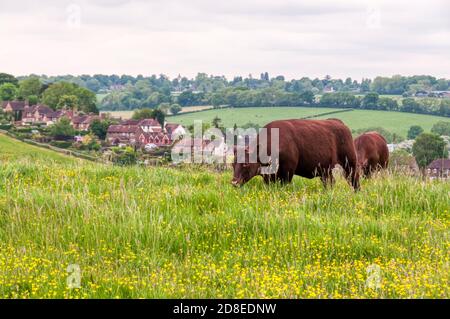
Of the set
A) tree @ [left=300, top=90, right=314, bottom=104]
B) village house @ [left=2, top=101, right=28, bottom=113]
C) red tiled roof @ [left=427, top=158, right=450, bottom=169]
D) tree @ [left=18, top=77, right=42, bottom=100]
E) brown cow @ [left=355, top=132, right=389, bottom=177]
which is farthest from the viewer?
tree @ [left=18, top=77, right=42, bottom=100]

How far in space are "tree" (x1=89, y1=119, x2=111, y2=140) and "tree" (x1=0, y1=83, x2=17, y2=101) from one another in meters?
54.5

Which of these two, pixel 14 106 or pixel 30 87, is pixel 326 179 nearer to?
pixel 14 106

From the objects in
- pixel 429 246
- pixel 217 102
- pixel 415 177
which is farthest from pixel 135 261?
pixel 217 102

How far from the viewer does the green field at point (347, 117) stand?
4350 inches

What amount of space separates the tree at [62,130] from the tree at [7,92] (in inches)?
1912

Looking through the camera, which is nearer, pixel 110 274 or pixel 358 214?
pixel 110 274

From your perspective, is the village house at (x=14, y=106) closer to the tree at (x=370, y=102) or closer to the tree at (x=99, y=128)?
the tree at (x=99, y=128)

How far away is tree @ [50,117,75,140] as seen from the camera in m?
137

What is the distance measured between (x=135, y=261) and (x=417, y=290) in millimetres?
3636

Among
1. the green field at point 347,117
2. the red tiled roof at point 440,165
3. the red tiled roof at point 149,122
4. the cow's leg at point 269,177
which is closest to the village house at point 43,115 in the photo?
the red tiled roof at point 149,122

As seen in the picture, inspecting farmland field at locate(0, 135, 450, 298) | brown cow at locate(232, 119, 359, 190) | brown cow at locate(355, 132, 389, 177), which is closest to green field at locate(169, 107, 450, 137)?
brown cow at locate(355, 132, 389, 177)

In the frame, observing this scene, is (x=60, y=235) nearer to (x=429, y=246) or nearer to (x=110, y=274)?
(x=110, y=274)

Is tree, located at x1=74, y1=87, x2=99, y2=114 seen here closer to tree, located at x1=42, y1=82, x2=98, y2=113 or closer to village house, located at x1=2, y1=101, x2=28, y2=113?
tree, located at x1=42, y1=82, x2=98, y2=113

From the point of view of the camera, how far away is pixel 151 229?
8.76m
